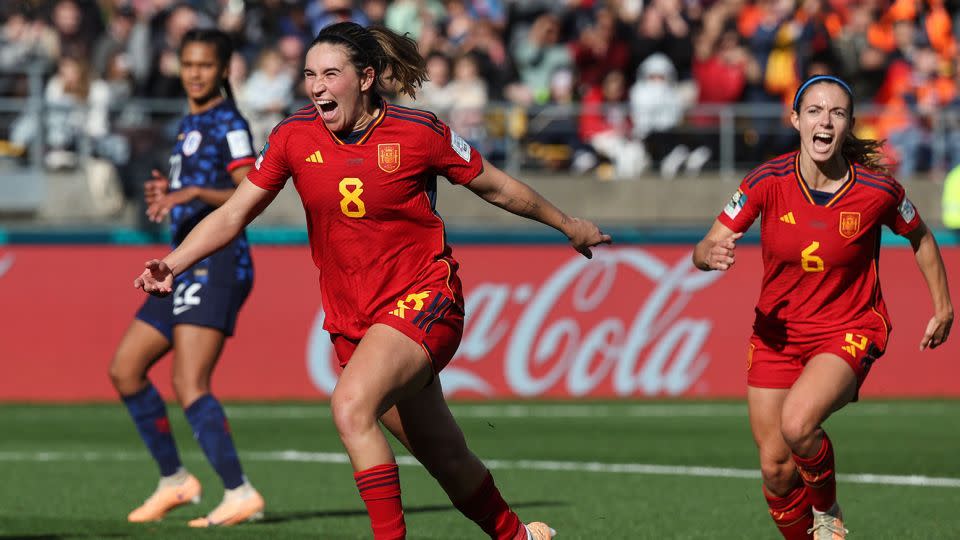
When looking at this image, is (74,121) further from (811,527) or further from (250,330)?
(811,527)

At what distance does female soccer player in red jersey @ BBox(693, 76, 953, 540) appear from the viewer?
7289 mm

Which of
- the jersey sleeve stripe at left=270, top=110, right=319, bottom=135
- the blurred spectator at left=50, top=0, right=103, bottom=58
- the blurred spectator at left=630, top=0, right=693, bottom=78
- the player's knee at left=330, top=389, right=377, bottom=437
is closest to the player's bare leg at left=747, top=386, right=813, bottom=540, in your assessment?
the player's knee at left=330, top=389, right=377, bottom=437

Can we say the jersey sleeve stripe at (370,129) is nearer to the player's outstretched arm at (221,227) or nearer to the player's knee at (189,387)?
the player's outstretched arm at (221,227)

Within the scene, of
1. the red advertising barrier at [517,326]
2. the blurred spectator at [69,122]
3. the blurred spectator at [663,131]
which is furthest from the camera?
the blurred spectator at [663,131]

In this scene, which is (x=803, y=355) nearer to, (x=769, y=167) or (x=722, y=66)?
(x=769, y=167)

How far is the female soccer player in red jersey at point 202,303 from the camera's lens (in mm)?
9016

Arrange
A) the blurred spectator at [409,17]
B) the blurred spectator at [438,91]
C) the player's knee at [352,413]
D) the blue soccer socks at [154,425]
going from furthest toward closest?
the blurred spectator at [409,17]
the blurred spectator at [438,91]
the blue soccer socks at [154,425]
the player's knee at [352,413]

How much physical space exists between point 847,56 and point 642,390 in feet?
20.1

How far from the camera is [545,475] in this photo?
1134 cm

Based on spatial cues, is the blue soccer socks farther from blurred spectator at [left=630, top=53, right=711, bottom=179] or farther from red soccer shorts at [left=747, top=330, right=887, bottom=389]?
blurred spectator at [left=630, top=53, right=711, bottom=179]

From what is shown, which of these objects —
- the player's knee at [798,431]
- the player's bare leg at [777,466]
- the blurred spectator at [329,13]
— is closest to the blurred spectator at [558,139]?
the blurred spectator at [329,13]

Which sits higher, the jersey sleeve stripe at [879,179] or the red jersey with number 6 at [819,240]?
the jersey sleeve stripe at [879,179]

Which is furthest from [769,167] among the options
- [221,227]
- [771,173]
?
[221,227]

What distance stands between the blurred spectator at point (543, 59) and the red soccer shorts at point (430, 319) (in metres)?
13.8
